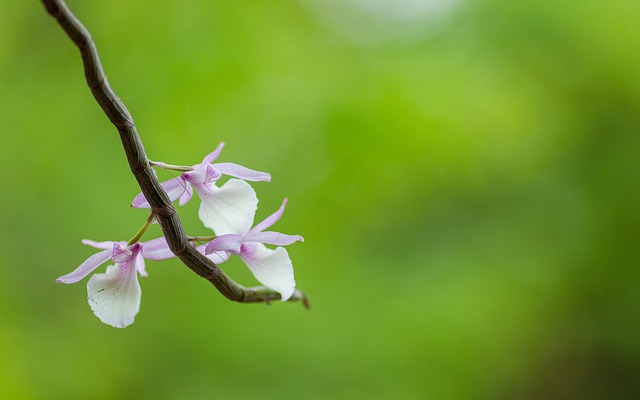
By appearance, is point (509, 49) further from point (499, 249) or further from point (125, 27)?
point (125, 27)

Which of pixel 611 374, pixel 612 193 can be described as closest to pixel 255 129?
pixel 612 193

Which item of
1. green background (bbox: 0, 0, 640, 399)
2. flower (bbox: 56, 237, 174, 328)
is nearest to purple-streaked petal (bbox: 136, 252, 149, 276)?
flower (bbox: 56, 237, 174, 328)

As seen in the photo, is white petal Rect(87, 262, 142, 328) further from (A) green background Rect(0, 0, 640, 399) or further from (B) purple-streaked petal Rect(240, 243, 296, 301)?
(A) green background Rect(0, 0, 640, 399)

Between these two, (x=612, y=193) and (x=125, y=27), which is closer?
(x=125, y=27)

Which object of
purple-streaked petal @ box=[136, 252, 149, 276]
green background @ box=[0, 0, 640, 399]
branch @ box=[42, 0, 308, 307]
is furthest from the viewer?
green background @ box=[0, 0, 640, 399]

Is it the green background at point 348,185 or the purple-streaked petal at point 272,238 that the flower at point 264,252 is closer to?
the purple-streaked petal at point 272,238

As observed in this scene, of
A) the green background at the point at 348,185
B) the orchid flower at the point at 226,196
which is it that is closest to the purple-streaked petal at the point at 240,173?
the orchid flower at the point at 226,196
